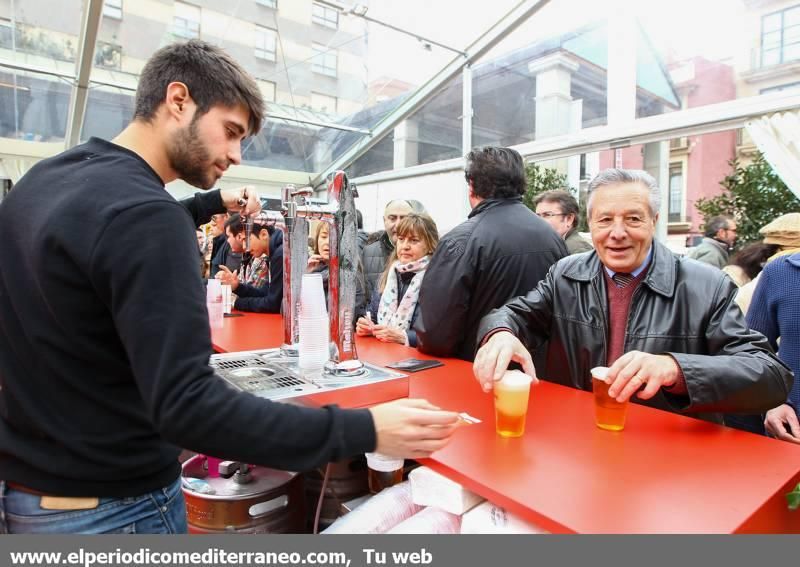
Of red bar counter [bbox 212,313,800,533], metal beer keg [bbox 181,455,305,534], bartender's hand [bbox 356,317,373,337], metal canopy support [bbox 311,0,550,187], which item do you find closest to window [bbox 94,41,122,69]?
metal canopy support [bbox 311,0,550,187]

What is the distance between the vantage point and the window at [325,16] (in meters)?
5.95

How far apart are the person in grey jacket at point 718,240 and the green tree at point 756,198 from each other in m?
0.09

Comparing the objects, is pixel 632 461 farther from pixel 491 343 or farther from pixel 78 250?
pixel 78 250

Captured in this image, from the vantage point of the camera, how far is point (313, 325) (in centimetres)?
146

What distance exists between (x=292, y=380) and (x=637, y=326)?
3.31ft

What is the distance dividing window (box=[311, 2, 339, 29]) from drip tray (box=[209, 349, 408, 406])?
554 cm

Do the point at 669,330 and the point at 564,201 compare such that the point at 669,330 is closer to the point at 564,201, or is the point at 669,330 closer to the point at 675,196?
the point at 564,201

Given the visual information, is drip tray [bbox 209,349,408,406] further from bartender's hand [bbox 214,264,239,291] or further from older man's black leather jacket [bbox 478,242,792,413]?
bartender's hand [bbox 214,264,239,291]

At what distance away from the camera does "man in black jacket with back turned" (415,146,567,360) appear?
1951mm

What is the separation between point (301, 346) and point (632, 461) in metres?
0.92

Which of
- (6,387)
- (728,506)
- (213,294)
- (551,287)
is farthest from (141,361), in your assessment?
(213,294)

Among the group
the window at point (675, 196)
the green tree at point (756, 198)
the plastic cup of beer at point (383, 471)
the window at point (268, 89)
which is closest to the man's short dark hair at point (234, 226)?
the plastic cup of beer at point (383, 471)

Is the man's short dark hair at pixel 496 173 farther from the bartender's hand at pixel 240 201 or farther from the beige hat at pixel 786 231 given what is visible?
the beige hat at pixel 786 231

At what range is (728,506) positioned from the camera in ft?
2.68
